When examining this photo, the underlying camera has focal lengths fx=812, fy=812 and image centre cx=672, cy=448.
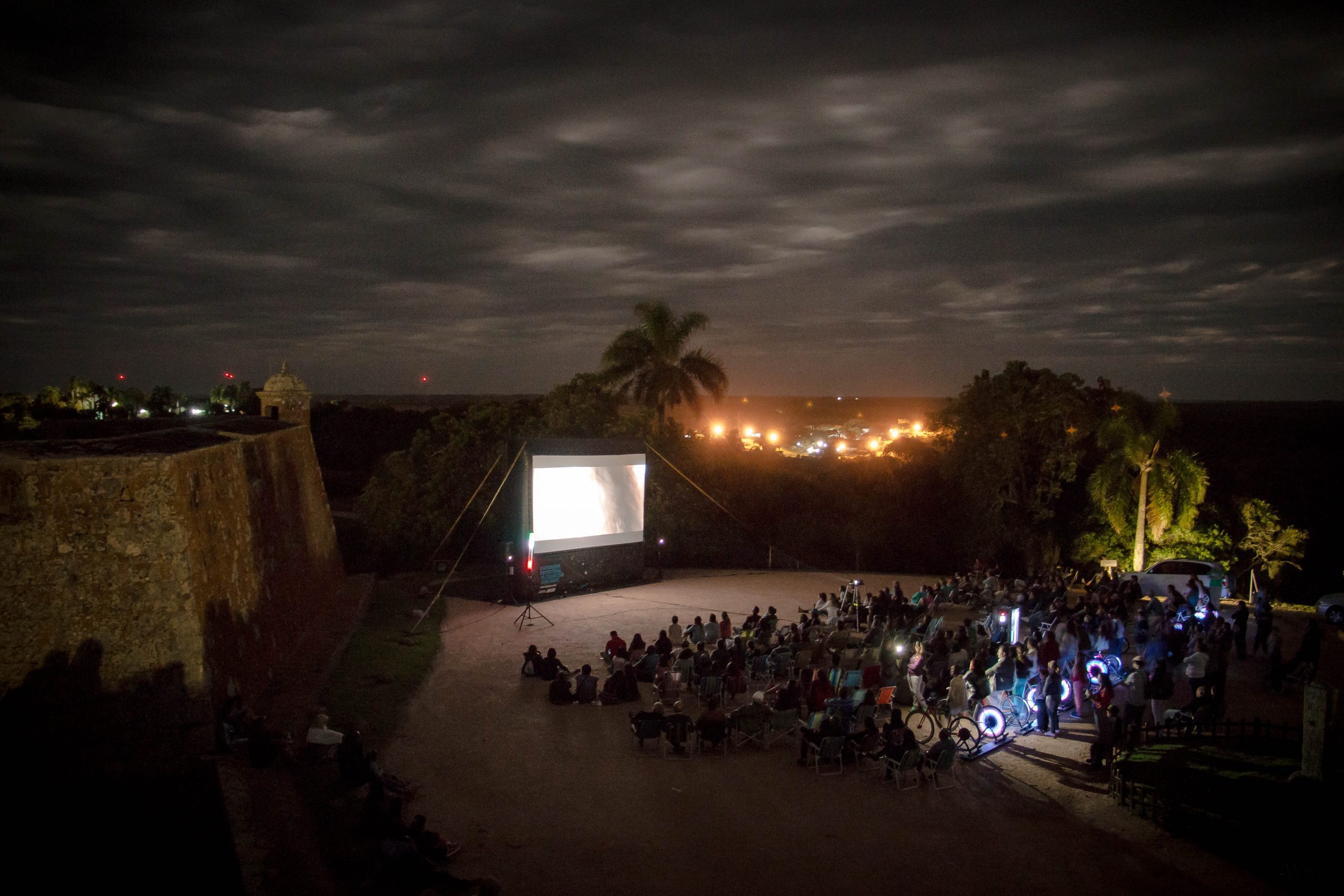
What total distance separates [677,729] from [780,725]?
1467mm

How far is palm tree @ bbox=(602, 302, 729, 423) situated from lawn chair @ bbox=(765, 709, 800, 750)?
2144cm

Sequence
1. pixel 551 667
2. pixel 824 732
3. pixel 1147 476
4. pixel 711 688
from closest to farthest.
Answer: pixel 824 732 < pixel 711 688 < pixel 551 667 < pixel 1147 476

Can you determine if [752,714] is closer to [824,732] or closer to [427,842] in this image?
[824,732]

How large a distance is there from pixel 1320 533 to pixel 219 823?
40510mm

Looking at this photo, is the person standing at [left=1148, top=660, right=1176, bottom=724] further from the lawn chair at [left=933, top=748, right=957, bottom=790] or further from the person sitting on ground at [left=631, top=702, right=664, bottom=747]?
the person sitting on ground at [left=631, top=702, right=664, bottom=747]

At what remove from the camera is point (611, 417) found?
30.1 m

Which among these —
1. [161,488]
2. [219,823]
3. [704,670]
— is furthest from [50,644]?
[704,670]

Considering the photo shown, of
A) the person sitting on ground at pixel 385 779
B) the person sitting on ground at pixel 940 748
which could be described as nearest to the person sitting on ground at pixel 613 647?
the person sitting on ground at pixel 385 779

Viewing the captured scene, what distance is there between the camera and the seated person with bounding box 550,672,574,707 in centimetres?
1259

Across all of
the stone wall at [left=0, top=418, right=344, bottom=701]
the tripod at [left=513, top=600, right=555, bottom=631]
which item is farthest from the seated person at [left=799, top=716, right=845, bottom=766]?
the tripod at [left=513, top=600, right=555, bottom=631]

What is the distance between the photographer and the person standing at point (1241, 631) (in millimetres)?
14703

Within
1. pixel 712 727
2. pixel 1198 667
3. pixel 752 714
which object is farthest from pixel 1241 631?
pixel 712 727

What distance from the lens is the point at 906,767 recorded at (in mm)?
9633

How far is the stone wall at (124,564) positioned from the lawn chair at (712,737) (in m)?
6.09
